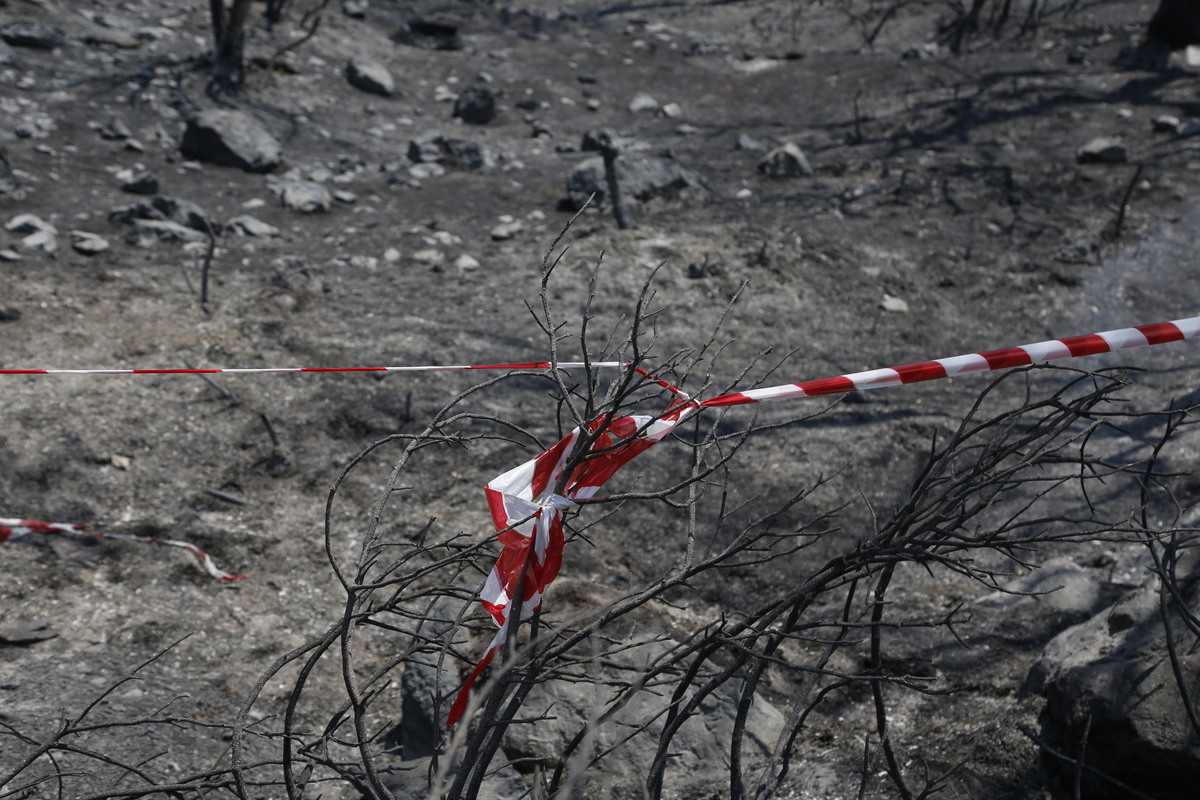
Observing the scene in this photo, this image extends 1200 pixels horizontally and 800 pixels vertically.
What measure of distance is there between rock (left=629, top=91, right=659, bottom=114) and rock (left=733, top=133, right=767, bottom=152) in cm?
132

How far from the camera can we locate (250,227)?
20.2 ft

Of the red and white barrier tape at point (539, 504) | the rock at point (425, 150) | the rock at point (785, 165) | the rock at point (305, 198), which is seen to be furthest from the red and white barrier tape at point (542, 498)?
the rock at point (425, 150)

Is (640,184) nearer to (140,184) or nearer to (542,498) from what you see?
(140,184)

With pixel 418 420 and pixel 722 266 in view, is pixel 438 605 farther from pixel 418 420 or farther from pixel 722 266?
pixel 722 266

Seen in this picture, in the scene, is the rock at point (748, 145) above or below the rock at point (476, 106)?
above

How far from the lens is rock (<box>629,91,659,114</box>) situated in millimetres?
9125

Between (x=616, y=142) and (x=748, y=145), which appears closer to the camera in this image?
(x=748, y=145)

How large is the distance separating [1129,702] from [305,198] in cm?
585

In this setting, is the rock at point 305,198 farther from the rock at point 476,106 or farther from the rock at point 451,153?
the rock at point 476,106

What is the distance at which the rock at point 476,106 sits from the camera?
8508 millimetres

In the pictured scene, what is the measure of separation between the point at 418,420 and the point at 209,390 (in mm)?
1080

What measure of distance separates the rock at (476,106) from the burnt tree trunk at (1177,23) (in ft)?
21.8

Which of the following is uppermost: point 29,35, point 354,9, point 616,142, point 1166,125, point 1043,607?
point 1166,125

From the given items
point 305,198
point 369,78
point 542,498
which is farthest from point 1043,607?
point 369,78
